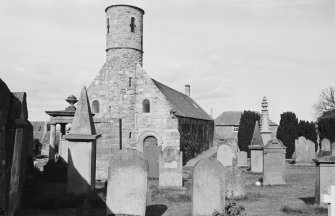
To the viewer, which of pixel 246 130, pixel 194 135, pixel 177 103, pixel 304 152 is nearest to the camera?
pixel 304 152

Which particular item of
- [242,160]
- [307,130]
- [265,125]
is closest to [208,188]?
[242,160]

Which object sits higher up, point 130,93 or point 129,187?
point 130,93

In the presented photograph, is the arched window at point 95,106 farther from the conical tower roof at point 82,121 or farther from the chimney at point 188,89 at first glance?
the chimney at point 188,89

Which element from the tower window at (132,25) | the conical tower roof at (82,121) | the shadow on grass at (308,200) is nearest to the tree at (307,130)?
the tower window at (132,25)

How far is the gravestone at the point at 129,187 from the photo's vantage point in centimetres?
860

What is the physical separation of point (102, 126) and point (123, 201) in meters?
8.81

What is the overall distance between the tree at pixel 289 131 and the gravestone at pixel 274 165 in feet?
57.3

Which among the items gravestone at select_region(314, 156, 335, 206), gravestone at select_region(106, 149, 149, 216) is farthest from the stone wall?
gravestone at select_region(314, 156, 335, 206)

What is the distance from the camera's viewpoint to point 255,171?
793 inches

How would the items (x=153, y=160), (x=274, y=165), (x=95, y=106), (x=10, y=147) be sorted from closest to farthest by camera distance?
(x=10, y=147) → (x=274, y=165) → (x=153, y=160) → (x=95, y=106)

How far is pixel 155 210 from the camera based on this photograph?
10141 millimetres

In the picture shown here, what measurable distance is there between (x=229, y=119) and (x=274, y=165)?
1692 inches

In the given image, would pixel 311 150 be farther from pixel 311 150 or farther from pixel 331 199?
pixel 331 199

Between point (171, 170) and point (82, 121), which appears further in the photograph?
point (171, 170)
